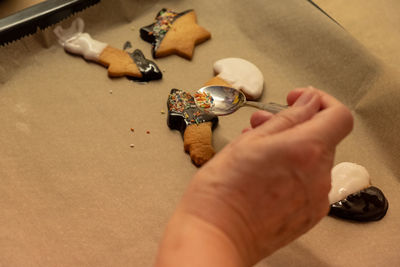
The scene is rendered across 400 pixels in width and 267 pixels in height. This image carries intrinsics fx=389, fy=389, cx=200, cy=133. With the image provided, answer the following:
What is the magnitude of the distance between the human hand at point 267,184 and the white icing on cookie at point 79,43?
797 mm

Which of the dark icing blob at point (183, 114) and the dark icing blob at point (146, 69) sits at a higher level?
the dark icing blob at point (146, 69)

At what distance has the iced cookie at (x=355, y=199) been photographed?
0.90 meters

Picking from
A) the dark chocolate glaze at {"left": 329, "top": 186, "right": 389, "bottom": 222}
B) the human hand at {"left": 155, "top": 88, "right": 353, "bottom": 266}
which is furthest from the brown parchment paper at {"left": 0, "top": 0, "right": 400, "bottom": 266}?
the human hand at {"left": 155, "top": 88, "right": 353, "bottom": 266}

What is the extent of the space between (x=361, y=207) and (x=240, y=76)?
1.62 ft

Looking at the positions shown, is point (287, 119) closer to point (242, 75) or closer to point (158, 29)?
point (242, 75)

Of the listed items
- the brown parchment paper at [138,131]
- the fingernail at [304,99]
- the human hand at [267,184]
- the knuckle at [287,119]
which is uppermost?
the fingernail at [304,99]

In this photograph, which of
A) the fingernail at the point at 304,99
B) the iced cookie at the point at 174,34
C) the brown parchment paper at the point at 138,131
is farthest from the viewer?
the iced cookie at the point at 174,34

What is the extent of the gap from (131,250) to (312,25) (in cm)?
88

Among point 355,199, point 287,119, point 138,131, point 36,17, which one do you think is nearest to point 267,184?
point 287,119

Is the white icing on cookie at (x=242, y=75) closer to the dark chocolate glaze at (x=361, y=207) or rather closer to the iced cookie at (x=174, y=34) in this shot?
the iced cookie at (x=174, y=34)

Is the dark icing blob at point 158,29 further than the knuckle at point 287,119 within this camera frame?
Yes

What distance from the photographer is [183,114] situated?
1044 millimetres

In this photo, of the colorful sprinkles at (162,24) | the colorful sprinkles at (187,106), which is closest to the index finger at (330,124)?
the colorful sprinkles at (187,106)

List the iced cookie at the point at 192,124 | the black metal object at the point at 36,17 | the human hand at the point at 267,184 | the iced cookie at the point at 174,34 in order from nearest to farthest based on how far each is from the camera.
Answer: the human hand at the point at 267,184 → the iced cookie at the point at 192,124 → the black metal object at the point at 36,17 → the iced cookie at the point at 174,34
